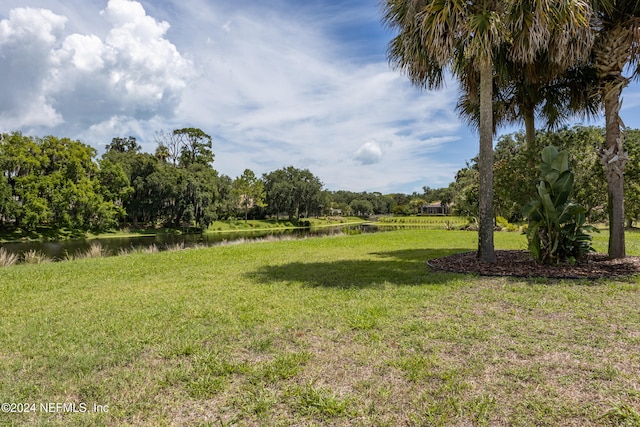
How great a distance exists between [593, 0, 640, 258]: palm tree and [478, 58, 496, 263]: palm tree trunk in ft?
8.57

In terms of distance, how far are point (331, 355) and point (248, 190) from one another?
50256 millimetres

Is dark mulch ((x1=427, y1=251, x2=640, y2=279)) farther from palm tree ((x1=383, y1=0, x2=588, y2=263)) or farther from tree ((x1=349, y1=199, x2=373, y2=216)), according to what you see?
tree ((x1=349, y1=199, x2=373, y2=216))

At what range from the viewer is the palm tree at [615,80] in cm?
781

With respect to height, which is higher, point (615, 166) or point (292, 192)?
point (292, 192)

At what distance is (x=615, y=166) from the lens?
789cm

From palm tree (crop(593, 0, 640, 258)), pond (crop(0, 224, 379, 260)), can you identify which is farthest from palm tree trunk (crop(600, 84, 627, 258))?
pond (crop(0, 224, 379, 260))

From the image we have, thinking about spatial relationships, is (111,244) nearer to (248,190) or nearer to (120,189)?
(120,189)

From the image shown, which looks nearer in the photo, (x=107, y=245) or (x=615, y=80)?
(x=615, y=80)

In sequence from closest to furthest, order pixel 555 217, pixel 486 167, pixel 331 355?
pixel 331 355 → pixel 555 217 → pixel 486 167

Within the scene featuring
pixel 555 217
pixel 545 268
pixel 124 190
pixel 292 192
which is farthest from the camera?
pixel 292 192

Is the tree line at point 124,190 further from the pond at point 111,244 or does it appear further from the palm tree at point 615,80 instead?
the palm tree at point 615,80

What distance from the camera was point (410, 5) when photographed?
819 centimetres

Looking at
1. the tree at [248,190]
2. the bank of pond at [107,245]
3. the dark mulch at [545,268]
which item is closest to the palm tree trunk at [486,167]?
the dark mulch at [545,268]

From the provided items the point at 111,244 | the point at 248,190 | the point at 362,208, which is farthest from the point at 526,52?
the point at 362,208
